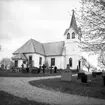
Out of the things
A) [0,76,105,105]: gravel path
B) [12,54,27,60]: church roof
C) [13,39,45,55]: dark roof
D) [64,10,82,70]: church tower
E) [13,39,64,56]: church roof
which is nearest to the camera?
[0,76,105,105]: gravel path

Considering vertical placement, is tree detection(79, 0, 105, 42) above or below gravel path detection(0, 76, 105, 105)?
above

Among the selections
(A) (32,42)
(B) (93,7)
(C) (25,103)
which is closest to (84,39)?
(B) (93,7)

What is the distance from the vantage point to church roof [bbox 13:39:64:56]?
39859 mm

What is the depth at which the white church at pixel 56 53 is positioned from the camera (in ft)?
127

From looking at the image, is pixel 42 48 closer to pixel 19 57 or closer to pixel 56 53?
pixel 56 53

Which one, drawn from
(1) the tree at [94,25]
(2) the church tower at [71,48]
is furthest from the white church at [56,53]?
(1) the tree at [94,25]

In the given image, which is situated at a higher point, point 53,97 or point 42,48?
point 42,48

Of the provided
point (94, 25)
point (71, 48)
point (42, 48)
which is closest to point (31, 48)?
point (42, 48)

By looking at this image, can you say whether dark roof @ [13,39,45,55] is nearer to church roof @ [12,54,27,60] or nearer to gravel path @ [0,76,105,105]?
church roof @ [12,54,27,60]

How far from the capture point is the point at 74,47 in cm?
4009

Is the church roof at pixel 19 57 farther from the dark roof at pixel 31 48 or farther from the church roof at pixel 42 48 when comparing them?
the dark roof at pixel 31 48

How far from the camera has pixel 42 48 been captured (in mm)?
43844

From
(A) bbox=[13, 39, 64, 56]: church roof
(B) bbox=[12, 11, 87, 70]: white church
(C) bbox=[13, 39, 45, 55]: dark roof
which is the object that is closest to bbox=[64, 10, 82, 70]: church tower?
(B) bbox=[12, 11, 87, 70]: white church

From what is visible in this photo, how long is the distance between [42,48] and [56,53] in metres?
5.13
